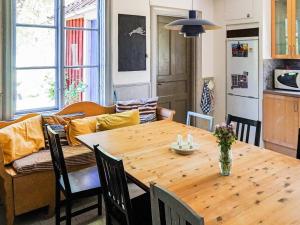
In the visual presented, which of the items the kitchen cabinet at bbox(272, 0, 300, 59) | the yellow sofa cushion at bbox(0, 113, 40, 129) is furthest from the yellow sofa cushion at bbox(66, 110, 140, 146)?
the kitchen cabinet at bbox(272, 0, 300, 59)

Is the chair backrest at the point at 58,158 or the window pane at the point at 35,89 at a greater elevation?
the window pane at the point at 35,89

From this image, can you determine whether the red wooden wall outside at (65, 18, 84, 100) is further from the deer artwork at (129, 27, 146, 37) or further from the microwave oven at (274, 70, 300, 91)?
the microwave oven at (274, 70, 300, 91)

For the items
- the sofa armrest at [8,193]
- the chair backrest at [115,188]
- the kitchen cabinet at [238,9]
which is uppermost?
the kitchen cabinet at [238,9]

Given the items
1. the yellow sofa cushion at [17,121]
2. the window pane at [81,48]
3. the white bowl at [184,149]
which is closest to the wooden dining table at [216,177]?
the white bowl at [184,149]

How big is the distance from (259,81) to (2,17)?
11.5 ft

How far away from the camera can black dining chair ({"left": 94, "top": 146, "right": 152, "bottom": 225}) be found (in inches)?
65.0

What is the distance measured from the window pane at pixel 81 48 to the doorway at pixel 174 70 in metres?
1.08

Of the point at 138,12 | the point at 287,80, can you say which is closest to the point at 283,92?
the point at 287,80

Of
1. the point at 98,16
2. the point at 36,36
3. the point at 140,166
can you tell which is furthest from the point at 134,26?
the point at 140,166

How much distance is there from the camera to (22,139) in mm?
2979

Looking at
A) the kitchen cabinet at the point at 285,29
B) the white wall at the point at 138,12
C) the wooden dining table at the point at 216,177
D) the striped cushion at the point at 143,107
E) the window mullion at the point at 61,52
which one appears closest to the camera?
the wooden dining table at the point at 216,177

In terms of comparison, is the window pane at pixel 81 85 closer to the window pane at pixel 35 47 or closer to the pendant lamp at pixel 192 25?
the window pane at pixel 35 47

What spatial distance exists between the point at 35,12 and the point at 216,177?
2.91 metres

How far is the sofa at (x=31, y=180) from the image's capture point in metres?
2.66
